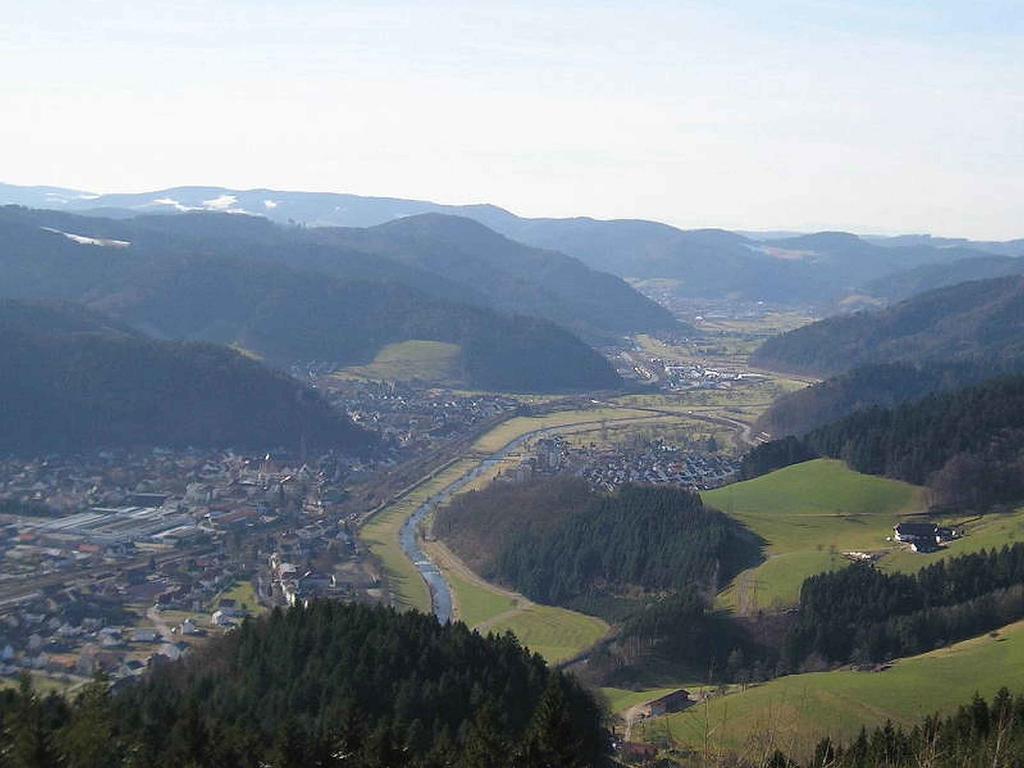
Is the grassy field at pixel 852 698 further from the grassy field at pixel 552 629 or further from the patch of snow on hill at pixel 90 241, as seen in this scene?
the patch of snow on hill at pixel 90 241

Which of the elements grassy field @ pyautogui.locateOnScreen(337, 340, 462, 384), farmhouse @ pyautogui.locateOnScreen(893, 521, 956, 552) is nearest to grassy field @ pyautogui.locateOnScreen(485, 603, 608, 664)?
farmhouse @ pyautogui.locateOnScreen(893, 521, 956, 552)

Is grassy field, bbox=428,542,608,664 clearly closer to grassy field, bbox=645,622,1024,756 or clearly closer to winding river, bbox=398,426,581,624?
winding river, bbox=398,426,581,624

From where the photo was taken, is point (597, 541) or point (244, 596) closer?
point (244, 596)

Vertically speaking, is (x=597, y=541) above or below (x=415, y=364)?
below

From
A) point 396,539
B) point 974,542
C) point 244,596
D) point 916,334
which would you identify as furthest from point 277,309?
point 974,542

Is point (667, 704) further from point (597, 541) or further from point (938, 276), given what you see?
point (938, 276)

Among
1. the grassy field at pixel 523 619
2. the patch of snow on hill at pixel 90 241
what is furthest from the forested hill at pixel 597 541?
the patch of snow on hill at pixel 90 241

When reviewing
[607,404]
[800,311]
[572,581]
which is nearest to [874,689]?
[572,581]
